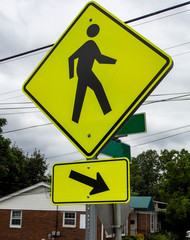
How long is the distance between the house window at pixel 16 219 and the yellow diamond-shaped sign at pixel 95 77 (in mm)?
24072

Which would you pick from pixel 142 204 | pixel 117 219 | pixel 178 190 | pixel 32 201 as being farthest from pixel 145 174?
pixel 117 219

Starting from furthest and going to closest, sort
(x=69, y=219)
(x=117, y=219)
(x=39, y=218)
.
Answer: (x=39, y=218)
(x=69, y=219)
(x=117, y=219)

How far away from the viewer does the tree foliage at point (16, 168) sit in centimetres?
3036

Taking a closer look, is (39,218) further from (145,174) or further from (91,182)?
(145,174)

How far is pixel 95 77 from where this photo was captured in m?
2.19

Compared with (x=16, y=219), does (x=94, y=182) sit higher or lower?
higher

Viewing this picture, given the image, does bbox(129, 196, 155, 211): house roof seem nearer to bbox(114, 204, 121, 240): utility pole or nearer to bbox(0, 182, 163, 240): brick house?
bbox(0, 182, 163, 240): brick house

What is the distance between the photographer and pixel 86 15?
97.3 inches

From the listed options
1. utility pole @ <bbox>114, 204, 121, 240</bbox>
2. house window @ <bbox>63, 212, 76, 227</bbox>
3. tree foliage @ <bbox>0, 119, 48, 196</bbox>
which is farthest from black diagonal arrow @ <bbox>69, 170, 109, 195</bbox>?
tree foliage @ <bbox>0, 119, 48, 196</bbox>

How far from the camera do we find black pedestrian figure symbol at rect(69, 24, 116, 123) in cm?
213

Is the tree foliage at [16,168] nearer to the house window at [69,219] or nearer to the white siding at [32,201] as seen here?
the white siding at [32,201]

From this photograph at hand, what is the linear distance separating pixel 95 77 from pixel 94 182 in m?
0.77

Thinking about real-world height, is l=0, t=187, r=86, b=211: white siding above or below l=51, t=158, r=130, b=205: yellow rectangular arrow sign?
below

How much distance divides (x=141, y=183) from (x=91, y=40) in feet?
231
